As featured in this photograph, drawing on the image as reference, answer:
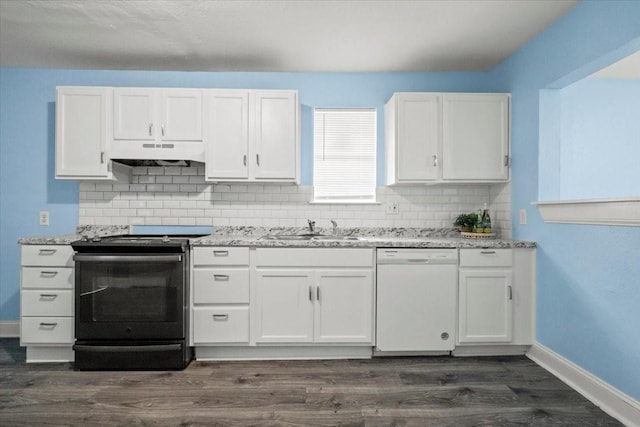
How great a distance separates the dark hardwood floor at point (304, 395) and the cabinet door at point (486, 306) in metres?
0.20

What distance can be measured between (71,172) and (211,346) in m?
1.80

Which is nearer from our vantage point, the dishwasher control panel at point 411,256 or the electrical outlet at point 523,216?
the dishwasher control panel at point 411,256

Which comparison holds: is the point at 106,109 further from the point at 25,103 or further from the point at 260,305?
the point at 260,305

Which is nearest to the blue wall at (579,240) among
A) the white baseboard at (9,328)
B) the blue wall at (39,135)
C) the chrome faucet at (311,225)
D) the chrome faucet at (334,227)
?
the blue wall at (39,135)

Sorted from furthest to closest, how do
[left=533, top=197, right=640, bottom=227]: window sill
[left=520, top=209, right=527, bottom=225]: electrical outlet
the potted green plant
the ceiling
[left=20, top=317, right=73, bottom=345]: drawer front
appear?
the potted green plant, [left=520, top=209, right=527, bottom=225]: electrical outlet, [left=20, top=317, right=73, bottom=345]: drawer front, the ceiling, [left=533, top=197, right=640, bottom=227]: window sill

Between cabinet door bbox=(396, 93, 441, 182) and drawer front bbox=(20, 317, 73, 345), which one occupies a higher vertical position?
cabinet door bbox=(396, 93, 441, 182)

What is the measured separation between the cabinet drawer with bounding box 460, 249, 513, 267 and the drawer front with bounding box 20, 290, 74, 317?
2.93 meters

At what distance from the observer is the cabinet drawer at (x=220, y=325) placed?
2.79m

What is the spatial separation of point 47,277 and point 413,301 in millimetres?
2698

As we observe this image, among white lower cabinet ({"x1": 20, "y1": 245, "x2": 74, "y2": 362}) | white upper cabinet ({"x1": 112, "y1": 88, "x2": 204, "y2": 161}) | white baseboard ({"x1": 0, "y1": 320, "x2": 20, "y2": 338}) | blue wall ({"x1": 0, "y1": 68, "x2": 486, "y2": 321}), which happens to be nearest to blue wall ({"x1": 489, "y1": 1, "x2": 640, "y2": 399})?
blue wall ({"x1": 0, "y1": 68, "x2": 486, "y2": 321})

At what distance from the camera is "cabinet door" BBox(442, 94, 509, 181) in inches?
123

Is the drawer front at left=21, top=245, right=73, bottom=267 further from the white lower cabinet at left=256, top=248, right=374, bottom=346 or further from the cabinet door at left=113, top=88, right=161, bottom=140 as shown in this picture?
the white lower cabinet at left=256, top=248, right=374, bottom=346

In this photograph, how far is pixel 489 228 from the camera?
3.16 meters

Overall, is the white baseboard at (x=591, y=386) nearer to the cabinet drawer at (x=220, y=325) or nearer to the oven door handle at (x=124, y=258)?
the cabinet drawer at (x=220, y=325)
